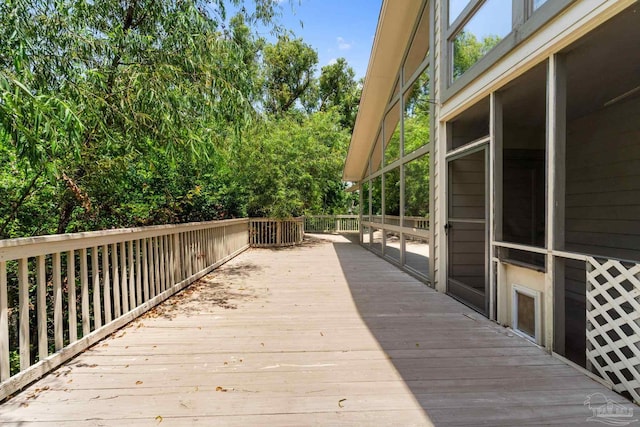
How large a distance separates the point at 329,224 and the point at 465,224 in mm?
12754

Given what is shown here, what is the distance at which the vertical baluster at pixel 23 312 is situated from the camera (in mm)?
2020

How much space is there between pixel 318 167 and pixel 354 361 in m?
9.09

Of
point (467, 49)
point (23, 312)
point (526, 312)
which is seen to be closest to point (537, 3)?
point (467, 49)

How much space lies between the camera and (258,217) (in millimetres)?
10961

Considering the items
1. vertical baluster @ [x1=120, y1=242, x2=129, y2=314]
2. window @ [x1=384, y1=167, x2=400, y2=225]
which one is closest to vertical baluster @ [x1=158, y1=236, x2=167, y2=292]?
vertical baluster @ [x1=120, y1=242, x2=129, y2=314]

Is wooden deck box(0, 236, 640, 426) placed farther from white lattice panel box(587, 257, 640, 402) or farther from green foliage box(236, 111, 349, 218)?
green foliage box(236, 111, 349, 218)

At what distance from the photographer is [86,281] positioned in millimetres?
2711

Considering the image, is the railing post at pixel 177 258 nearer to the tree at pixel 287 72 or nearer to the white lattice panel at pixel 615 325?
the white lattice panel at pixel 615 325

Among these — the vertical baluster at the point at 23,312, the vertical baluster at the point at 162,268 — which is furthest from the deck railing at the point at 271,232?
the vertical baluster at the point at 23,312

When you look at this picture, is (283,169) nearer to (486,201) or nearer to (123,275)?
(123,275)

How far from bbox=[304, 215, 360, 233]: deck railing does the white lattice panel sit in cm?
1434

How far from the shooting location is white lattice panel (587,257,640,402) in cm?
193

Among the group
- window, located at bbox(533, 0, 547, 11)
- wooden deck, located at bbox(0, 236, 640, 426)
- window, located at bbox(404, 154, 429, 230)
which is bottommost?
wooden deck, located at bbox(0, 236, 640, 426)

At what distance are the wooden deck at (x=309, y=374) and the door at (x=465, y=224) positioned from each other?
2.26 ft
